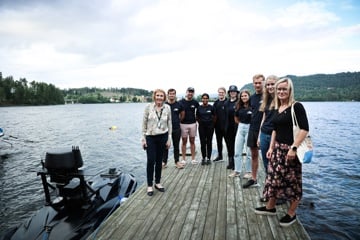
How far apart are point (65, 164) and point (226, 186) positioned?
3396 mm

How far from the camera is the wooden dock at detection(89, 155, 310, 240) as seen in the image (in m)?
3.05

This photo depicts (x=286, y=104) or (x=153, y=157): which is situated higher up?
(x=286, y=104)

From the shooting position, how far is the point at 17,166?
12492 mm

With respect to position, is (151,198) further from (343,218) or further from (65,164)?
(343,218)

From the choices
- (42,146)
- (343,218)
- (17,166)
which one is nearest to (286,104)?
(343,218)

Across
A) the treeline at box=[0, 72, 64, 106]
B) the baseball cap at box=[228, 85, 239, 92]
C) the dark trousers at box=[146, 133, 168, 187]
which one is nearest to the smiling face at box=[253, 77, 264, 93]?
the baseball cap at box=[228, 85, 239, 92]

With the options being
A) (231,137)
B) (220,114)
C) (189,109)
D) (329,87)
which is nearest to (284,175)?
(231,137)

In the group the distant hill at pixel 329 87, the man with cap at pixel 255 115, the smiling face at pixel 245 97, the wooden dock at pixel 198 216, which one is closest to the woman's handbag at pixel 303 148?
the wooden dock at pixel 198 216

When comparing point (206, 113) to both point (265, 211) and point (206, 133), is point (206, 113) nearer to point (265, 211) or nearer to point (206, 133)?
point (206, 133)

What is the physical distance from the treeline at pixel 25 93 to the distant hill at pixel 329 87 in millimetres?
93002

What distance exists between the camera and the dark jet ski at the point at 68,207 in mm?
3885

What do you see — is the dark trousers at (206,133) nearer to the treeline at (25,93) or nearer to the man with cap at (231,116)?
the man with cap at (231,116)

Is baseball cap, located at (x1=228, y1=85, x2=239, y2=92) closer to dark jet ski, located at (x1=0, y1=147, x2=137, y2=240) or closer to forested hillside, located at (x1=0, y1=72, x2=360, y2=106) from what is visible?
dark jet ski, located at (x1=0, y1=147, x2=137, y2=240)

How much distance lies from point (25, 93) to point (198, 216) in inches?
4618
